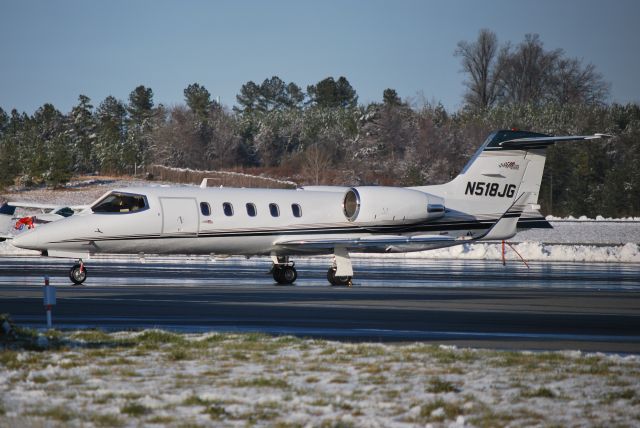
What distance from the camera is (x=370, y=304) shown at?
18969 millimetres

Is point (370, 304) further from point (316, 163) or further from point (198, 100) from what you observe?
point (198, 100)

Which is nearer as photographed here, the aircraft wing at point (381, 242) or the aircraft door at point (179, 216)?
the aircraft door at point (179, 216)

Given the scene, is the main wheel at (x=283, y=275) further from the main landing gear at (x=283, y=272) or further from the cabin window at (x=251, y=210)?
the cabin window at (x=251, y=210)

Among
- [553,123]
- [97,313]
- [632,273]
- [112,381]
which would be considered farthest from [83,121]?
[112,381]

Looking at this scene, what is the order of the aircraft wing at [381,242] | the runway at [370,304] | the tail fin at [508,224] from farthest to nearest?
the tail fin at [508,224], the aircraft wing at [381,242], the runway at [370,304]

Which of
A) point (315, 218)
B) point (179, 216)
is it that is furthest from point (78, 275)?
point (315, 218)

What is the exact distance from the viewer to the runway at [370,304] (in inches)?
550

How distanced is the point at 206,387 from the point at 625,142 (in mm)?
78293

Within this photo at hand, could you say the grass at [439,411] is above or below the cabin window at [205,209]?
below

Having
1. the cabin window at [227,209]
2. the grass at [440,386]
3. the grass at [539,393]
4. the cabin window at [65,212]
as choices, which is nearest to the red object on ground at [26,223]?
the cabin window at [65,212]

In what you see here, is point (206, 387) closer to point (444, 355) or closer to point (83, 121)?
point (444, 355)

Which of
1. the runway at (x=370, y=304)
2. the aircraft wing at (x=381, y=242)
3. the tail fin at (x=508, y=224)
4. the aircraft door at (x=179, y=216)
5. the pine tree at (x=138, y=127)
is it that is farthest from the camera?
the pine tree at (x=138, y=127)

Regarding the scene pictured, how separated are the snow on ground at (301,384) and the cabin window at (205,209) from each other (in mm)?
14235

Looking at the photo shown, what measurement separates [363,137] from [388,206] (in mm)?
73710
